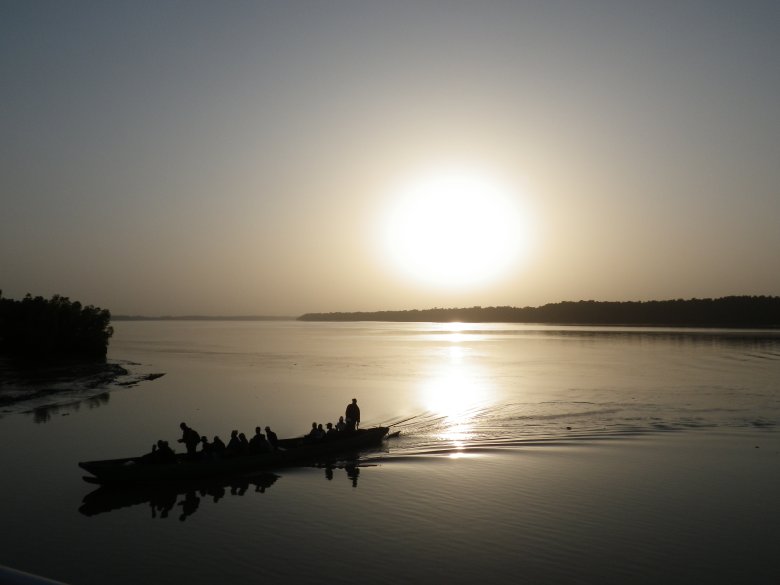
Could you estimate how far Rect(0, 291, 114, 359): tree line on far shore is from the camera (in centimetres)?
6184

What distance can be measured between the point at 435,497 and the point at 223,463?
8.00 meters

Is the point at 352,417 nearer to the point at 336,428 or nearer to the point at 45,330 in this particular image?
the point at 336,428

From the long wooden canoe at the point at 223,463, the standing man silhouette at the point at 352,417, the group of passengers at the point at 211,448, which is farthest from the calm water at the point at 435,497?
the standing man silhouette at the point at 352,417

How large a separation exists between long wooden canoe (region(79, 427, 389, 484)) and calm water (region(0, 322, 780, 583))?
30.7 inches

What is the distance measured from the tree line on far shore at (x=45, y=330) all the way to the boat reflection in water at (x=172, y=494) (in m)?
49.0

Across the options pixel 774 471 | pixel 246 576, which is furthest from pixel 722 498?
pixel 246 576

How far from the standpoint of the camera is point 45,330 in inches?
2442

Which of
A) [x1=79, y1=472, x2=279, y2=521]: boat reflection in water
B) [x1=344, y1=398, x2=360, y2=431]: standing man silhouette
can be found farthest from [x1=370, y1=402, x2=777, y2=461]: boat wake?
[x1=79, y1=472, x2=279, y2=521]: boat reflection in water

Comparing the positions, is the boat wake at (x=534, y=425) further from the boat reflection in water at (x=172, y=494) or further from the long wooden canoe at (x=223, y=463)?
the boat reflection in water at (x=172, y=494)

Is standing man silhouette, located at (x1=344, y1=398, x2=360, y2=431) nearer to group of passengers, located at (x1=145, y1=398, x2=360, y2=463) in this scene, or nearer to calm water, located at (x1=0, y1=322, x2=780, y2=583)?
calm water, located at (x1=0, y1=322, x2=780, y2=583)

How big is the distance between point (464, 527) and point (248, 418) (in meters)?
20.7

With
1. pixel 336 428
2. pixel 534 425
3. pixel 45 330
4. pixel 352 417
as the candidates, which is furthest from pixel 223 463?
pixel 45 330

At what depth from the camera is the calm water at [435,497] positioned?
1420 centimetres

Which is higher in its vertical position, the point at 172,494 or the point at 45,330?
the point at 45,330
